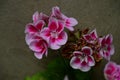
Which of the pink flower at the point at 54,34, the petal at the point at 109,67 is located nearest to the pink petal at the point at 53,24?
the pink flower at the point at 54,34

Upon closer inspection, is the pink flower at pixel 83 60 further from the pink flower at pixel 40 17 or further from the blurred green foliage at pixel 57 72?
the pink flower at pixel 40 17

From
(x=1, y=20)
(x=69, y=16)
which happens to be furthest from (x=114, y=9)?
(x=1, y=20)

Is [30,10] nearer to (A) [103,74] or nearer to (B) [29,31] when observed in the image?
(B) [29,31]

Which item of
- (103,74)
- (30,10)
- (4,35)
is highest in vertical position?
(30,10)

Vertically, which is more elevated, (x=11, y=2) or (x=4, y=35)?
(x=11, y=2)

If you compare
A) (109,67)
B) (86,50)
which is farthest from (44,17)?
(109,67)

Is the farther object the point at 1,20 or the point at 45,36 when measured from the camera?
the point at 1,20

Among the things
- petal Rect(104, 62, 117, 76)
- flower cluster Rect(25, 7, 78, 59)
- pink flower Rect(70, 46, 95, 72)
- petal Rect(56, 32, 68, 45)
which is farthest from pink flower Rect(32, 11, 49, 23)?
petal Rect(104, 62, 117, 76)
